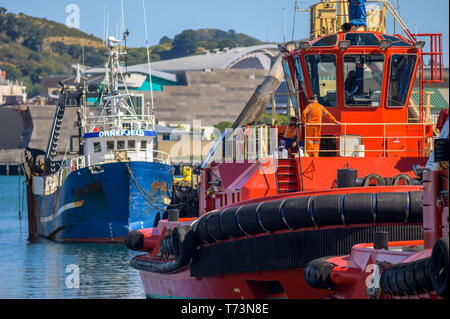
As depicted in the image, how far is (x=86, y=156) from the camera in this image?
40.7 metres

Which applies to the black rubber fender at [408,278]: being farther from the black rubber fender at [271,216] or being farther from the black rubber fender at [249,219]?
the black rubber fender at [249,219]

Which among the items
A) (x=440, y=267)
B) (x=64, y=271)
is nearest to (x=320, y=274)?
(x=440, y=267)

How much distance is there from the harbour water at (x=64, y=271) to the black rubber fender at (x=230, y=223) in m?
8.39

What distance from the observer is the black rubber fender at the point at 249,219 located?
12820mm

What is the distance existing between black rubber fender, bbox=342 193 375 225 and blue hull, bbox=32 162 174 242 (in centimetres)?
→ 2653

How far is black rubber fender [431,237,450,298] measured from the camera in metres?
8.82

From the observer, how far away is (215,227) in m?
13.7

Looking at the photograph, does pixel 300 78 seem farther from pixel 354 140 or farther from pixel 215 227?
pixel 215 227

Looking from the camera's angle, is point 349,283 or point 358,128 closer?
point 349,283

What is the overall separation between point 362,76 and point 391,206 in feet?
16.6

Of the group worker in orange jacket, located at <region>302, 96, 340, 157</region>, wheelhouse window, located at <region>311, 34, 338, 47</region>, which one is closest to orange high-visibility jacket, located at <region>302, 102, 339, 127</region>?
worker in orange jacket, located at <region>302, 96, 340, 157</region>

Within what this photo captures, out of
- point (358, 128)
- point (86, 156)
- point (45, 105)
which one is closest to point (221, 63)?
point (45, 105)

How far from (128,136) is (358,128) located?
24633 millimetres
